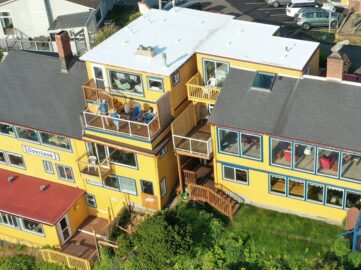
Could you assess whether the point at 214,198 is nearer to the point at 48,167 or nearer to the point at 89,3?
the point at 48,167

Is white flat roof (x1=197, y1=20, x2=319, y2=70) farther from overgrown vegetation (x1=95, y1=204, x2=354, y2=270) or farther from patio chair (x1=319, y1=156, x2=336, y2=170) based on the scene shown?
overgrown vegetation (x1=95, y1=204, x2=354, y2=270)

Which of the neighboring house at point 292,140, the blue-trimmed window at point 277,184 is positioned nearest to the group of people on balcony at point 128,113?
the neighboring house at point 292,140

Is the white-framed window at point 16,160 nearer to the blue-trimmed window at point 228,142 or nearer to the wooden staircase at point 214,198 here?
the wooden staircase at point 214,198

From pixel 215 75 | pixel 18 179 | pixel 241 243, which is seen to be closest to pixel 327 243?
pixel 241 243

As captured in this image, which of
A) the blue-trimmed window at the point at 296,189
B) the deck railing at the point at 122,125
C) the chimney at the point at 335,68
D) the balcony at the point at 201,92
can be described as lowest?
the blue-trimmed window at the point at 296,189

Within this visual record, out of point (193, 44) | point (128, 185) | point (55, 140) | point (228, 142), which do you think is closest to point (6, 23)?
point (55, 140)
